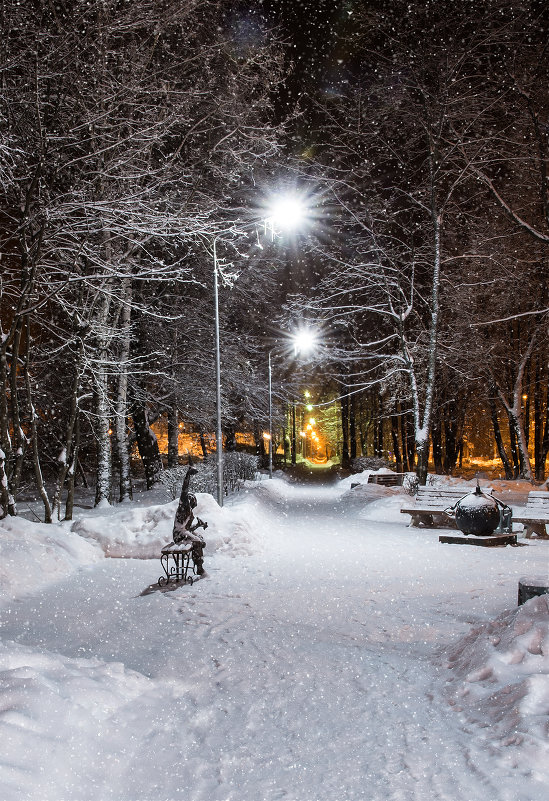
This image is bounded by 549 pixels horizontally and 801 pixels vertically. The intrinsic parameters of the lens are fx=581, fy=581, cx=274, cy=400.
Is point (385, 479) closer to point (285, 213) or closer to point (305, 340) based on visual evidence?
point (305, 340)

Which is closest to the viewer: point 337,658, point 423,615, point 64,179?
point 337,658

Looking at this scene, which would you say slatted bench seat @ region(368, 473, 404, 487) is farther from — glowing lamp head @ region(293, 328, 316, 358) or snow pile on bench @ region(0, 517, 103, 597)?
snow pile on bench @ region(0, 517, 103, 597)

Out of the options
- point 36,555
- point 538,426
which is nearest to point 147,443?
point 36,555

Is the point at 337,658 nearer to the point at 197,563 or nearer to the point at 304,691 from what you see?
the point at 304,691

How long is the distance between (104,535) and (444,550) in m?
6.91

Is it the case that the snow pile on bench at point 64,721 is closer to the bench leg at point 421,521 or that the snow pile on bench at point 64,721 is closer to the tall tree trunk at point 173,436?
the bench leg at point 421,521

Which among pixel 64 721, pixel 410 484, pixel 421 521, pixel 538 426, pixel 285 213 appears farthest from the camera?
pixel 538 426

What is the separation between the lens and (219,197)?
66.6ft

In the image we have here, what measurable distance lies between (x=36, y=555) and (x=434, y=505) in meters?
10.5

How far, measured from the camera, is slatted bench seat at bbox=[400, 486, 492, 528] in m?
15.6

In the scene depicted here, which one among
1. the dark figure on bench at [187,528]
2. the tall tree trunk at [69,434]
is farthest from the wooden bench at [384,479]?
the dark figure on bench at [187,528]

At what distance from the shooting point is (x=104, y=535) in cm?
1160

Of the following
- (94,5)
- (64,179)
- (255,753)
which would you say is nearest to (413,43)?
(64,179)

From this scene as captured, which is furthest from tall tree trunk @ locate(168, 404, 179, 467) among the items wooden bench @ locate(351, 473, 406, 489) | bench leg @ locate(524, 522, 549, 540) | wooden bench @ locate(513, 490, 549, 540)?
bench leg @ locate(524, 522, 549, 540)
